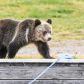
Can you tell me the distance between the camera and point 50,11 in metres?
13.3

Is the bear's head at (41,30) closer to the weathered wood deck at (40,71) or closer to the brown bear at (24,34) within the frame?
the brown bear at (24,34)

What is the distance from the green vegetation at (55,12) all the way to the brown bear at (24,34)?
15.5 feet

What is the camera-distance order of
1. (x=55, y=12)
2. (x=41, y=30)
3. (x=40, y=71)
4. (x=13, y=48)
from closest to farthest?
(x=40, y=71), (x=13, y=48), (x=41, y=30), (x=55, y=12)

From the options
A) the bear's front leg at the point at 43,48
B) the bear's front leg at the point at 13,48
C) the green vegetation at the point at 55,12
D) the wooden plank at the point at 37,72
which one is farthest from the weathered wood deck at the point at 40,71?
the green vegetation at the point at 55,12

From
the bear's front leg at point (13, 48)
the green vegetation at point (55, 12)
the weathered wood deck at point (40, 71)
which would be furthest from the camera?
the green vegetation at point (55, 12)

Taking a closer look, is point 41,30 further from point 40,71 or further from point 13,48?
point 40,71

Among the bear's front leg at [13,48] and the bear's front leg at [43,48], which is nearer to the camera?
the bear's front leg at [13,48]

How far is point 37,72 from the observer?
9.85ft

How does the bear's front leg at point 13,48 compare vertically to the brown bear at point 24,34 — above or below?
below

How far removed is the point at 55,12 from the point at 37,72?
34.2 feet

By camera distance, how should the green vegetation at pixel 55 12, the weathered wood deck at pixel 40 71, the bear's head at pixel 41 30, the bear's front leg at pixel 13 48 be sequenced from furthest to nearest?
the green vegetation at pixel 55 12 < the bear's head at pixel 41 30 < the bear's front leg at pixel 13 48 < the weathered wood deck at pixel 40 71

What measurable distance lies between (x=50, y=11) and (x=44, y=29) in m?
9.10

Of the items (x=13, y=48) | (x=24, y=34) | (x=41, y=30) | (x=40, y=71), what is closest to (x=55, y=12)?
(x=41, y=30)

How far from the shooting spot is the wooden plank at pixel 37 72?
9.81 ft
